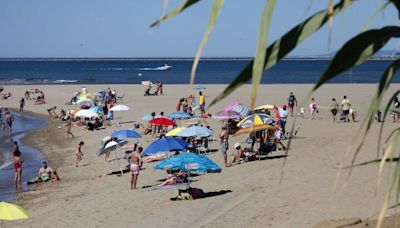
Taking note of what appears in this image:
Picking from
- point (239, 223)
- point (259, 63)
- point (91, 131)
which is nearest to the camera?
point (259, 63)

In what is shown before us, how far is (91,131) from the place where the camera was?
29.0m

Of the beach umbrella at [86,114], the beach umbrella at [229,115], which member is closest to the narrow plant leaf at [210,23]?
the beach umbrella at [229,115]

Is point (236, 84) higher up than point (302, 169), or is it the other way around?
point (236, 84)

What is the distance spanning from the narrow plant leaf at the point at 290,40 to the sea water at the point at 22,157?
49.9ft

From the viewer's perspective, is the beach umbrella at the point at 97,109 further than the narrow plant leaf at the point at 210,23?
Yes

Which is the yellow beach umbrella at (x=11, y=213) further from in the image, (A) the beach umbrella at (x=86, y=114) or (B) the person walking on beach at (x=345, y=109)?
(A) the beach umbrella at (x=86, y=114)

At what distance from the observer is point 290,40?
170 centimetres

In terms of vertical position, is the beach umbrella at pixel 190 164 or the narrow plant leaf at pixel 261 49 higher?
A: the narrow plant leaf at pixel 261 49

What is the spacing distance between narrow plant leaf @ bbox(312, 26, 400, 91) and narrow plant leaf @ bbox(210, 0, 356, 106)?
0.10 m

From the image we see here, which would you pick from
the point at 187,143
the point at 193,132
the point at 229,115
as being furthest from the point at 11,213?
the point at 229,115

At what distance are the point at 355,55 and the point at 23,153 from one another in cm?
2487

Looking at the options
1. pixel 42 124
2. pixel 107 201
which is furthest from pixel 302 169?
pixel 42 124

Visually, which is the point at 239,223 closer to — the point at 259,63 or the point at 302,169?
the point at 302,169

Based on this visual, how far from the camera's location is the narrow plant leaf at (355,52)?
168 cm
